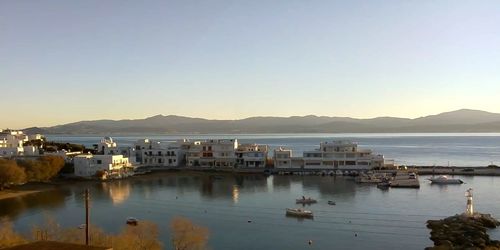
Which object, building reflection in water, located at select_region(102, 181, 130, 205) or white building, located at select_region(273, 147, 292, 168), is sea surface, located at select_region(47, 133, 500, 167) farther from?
building reflection in water, located at select_region(102, 181, 130, 205)

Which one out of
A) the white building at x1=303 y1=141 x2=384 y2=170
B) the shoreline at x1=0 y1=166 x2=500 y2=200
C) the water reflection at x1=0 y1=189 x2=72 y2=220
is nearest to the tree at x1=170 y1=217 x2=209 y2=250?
the water reflection at x1=0 y1=189 x2=72 y2=220

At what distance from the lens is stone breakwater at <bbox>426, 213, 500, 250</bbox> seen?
583 inches

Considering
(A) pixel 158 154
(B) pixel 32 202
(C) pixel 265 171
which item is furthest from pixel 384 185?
(A) pixel 158 154

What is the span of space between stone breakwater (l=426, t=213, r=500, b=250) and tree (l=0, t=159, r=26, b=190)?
70.0 feet

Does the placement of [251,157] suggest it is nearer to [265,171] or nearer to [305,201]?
[265,171]

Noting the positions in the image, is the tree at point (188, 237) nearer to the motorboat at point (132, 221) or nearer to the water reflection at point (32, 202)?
the motorboat at point (132, 221)

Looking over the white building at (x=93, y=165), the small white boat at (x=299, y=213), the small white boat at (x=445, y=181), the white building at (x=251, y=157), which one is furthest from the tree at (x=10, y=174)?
the small white boat at (x=445, y=181)

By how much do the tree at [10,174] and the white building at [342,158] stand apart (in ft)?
62.4

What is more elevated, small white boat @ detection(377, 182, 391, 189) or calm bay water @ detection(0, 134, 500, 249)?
small white boat @ detection(377, 182, 391, 189)

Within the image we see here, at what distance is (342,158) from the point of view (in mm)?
36531

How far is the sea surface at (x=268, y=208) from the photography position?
16.4 metres

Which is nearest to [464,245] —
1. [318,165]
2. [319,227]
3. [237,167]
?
[319,227]

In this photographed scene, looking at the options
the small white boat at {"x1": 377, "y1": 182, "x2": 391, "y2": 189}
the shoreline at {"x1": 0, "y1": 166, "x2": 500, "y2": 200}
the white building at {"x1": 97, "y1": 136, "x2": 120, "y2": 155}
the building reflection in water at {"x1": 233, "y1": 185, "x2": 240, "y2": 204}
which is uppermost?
the white building at {"x1": 97, "y1": 136, "x2": 120, "y2": 155}

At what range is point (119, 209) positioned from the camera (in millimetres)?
21578
